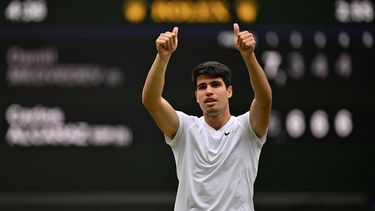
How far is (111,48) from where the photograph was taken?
702 centimetres

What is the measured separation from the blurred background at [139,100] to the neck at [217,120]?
2.40 metres

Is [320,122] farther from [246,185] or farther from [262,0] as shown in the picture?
[246,185]

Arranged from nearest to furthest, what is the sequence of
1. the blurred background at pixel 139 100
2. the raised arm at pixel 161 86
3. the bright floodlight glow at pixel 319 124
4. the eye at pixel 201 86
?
the raised arm at pixel 161 86
the eye at pixel 201 86
the blurred background at pixel 139 100
the bright floodlight glow at pixel 319 124

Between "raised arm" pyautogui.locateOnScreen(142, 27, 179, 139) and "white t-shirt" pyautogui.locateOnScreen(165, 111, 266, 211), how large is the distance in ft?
0.21

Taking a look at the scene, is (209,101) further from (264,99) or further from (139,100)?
(139,100)

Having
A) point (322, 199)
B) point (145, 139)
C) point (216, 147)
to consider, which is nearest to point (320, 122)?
point (322, 199)

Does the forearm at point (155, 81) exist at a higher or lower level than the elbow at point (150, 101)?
higher

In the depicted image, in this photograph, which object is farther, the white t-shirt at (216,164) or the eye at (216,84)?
the eye at (216,84)

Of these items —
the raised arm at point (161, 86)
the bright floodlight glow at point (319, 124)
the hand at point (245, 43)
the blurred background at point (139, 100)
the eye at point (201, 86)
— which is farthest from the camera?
the bright floodlight glow at point (319, 124)

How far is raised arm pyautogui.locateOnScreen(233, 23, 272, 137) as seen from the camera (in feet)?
13.9

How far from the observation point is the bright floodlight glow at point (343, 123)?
711 centimetres

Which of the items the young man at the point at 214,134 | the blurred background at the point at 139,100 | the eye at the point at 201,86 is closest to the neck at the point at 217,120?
the young man at the point at 214,134

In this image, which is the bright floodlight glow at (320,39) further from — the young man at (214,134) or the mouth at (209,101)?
the mouth at (209,101)

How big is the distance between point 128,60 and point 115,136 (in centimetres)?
56
